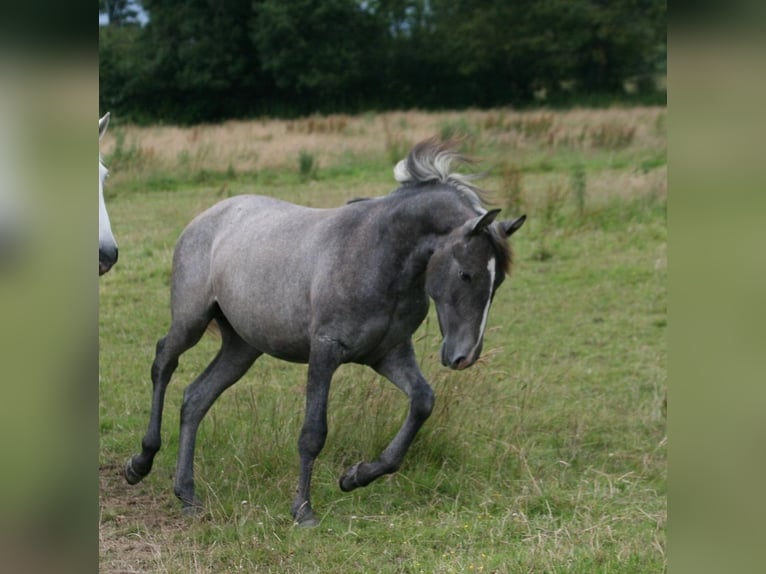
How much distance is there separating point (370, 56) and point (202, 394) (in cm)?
2490

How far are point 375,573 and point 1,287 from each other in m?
3.38

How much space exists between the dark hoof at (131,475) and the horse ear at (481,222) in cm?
205

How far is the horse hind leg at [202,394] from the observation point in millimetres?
4707


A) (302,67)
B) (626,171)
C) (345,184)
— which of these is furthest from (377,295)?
(302,67)

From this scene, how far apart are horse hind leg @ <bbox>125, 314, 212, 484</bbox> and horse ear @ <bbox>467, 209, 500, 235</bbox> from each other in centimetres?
156

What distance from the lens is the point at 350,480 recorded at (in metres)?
4.42

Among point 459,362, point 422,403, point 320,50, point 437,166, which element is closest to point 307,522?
point 422,403

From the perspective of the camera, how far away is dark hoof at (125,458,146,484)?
491cm

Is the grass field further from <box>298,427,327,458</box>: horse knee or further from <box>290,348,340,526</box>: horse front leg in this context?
<box>298,427,327,458</box>: horse knee

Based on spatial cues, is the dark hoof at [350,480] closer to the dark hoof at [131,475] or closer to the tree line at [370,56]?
the dark hoof at [131,475]

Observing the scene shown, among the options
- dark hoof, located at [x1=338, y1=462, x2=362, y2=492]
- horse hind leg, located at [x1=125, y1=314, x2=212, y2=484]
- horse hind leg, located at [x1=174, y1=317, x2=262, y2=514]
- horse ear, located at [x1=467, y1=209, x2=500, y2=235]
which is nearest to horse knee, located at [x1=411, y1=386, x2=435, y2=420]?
dark hoof, located at [x1=338, y1=462, x2=362, y2=492]

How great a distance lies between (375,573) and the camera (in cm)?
399

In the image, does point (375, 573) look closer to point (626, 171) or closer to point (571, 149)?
point (626, 171)

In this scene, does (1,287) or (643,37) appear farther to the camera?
(643,37)
